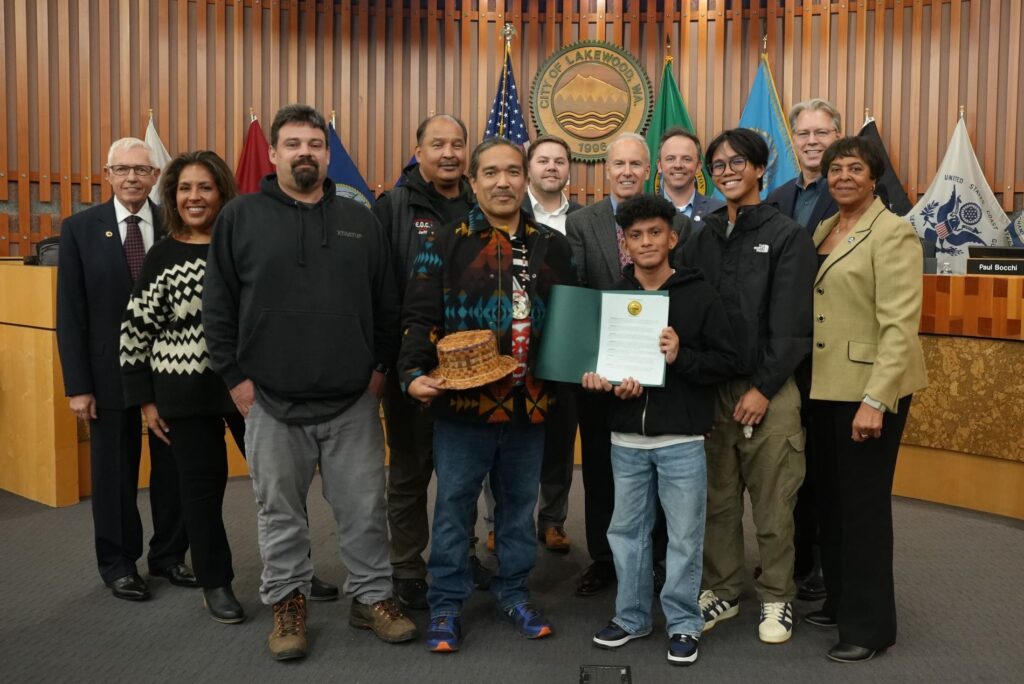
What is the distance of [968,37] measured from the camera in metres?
7.05

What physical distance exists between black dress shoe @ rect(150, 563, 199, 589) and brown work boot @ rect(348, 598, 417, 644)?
2.48 feet

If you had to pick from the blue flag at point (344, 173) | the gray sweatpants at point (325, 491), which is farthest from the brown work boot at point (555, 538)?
the blue flag at point (344, 173)

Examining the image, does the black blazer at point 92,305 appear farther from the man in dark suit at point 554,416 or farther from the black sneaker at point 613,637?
the black sneaker at point 613,637

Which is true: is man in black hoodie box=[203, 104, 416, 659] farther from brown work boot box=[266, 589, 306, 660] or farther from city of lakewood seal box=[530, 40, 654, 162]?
city of lakewood seal box=[530, 40, 654, 162]

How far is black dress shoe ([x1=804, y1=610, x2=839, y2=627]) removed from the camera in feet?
9.76

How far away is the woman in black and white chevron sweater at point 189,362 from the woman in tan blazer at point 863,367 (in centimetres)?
195

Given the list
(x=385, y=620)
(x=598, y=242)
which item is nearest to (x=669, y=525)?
(x=385, y=620)

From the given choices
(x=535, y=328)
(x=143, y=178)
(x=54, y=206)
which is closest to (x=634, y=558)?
(x=535, y=328)

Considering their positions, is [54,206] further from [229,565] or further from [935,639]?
[935,639]

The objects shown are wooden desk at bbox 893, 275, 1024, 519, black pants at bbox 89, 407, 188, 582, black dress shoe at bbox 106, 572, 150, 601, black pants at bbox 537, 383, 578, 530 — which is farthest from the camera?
wooden desk at bbox 893, 275, 1024, 519

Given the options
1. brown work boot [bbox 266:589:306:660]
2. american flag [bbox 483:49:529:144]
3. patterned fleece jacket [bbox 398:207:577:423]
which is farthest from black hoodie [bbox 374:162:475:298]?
american flag [bbox 483:49:529:144]

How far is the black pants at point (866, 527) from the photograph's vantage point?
2.68 m

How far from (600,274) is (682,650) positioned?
4.36 feet

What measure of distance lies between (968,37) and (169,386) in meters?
6.73
